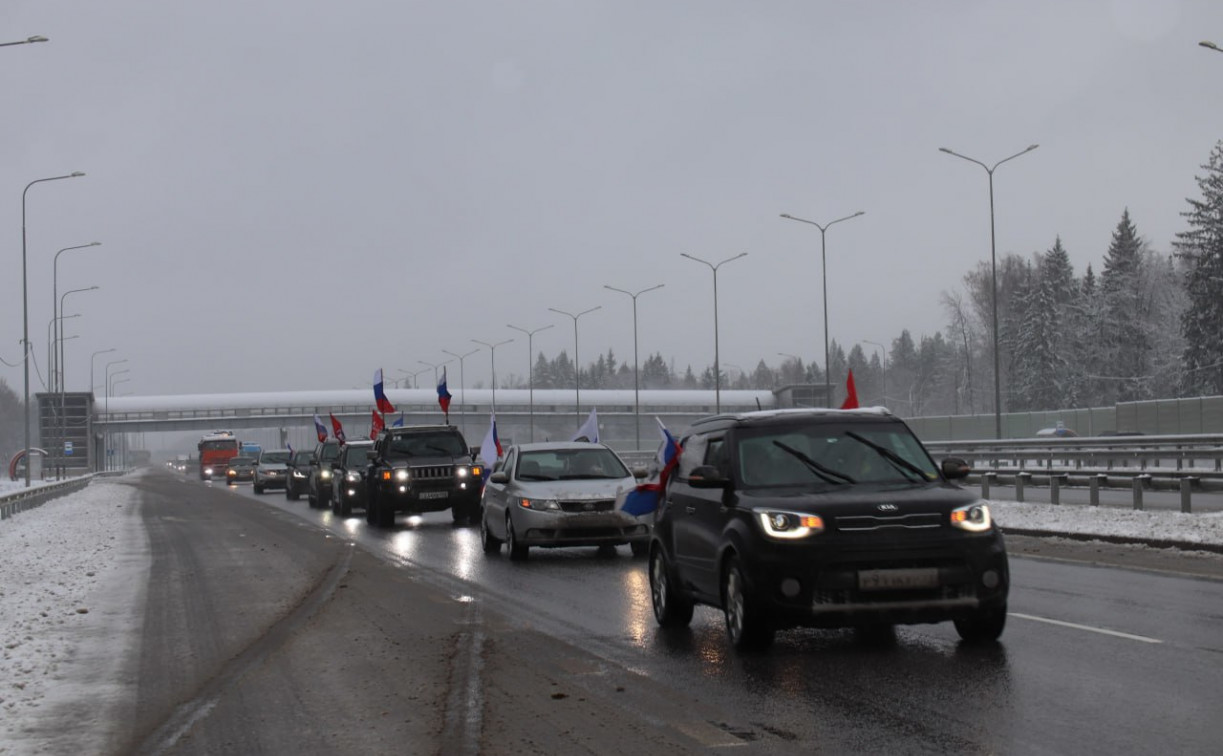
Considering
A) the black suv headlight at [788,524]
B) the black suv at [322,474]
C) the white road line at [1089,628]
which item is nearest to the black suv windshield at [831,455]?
the black suv headlight at [788,524]

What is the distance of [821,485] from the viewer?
973 centimetres

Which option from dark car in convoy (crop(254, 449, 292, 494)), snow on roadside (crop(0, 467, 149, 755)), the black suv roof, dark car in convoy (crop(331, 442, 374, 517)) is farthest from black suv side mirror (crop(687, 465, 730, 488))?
dark car in convoy (crop(254, 449, 292, 494))

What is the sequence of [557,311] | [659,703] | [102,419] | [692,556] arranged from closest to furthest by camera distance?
1. [659,703]
2. [692,556]
3. [557,311]
4. [102,419]

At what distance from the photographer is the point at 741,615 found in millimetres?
9328

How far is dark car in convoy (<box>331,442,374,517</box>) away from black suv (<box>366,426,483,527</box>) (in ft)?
13.2

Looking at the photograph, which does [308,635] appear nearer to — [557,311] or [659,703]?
[659,703]

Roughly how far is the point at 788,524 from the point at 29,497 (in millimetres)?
34625

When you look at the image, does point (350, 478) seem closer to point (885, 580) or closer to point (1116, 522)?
point (1116, 522)

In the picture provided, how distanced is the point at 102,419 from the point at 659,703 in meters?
141

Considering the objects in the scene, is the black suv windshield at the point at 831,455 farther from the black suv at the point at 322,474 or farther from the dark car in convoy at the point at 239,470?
the dark car in convoy at the point at 239,470

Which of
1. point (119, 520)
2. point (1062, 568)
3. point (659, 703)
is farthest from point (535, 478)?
point (119, 520)

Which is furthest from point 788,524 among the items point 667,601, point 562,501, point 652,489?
point 562,501

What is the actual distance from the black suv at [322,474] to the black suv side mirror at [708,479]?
1118 inches

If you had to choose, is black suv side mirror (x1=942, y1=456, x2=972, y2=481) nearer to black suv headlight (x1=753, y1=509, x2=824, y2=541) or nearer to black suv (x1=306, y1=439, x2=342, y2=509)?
black suv headlight (x1=753, y1=509, x2=824, y2=541)
